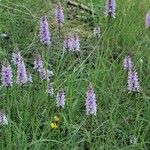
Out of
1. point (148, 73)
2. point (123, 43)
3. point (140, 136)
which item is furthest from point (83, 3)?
point (140, 136)

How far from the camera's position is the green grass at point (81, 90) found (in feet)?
10.2

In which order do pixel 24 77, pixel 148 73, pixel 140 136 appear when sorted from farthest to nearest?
1. pixel 148 73
2. pixel 140 136
3. pixel 24 77

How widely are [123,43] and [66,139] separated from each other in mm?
1436

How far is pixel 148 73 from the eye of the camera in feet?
13.0

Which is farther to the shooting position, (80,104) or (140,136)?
(80,104)

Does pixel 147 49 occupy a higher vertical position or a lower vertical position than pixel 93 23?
lower

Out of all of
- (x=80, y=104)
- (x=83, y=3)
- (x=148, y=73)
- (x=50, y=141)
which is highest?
(x=83, y=3)

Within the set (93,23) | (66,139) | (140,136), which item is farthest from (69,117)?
(93,23)

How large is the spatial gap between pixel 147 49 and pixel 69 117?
43.4 inches

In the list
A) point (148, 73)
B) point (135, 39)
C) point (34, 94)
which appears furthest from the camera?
point (135, 39)

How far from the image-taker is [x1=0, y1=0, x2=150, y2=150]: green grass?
3.11 metres

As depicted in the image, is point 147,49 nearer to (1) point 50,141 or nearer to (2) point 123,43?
(2) point 123,43

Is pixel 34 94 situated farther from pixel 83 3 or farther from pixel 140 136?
pixel 83 3

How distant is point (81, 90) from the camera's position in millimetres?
3611
